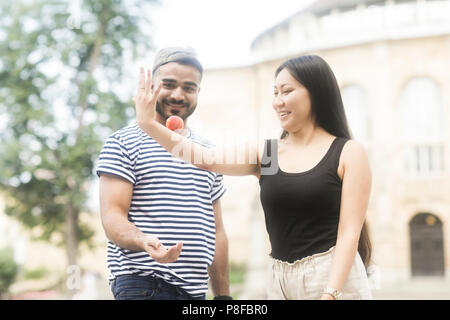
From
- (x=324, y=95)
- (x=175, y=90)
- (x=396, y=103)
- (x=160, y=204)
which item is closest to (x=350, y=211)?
(x=324, y=95)

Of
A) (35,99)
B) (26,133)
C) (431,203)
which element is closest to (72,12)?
(35,99)

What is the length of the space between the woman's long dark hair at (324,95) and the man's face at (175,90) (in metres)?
0.38

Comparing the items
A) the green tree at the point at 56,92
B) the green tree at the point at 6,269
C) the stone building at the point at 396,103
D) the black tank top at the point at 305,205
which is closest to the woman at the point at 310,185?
the black tank top at the point at 305,205

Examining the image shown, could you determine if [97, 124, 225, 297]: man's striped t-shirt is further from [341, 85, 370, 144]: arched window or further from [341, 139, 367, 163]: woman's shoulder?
[341, 85, 370, 144]: arched window

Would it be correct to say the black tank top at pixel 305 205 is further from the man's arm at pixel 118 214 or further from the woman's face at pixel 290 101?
the man's arm at pixel 118 214

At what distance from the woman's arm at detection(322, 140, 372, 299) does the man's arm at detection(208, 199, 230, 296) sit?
1.87 feet

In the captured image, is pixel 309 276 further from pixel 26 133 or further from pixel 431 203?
pixel 431 203

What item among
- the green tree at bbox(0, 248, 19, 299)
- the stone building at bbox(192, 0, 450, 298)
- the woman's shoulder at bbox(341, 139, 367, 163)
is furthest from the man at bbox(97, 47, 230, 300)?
the stone building at bbox(192, 0, 450, 298)

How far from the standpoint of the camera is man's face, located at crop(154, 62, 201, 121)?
5.12 feet

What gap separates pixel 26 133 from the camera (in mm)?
10273

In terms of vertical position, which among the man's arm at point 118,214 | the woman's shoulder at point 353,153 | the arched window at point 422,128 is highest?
the arched window at point 422,128

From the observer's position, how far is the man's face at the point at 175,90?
1.56m
